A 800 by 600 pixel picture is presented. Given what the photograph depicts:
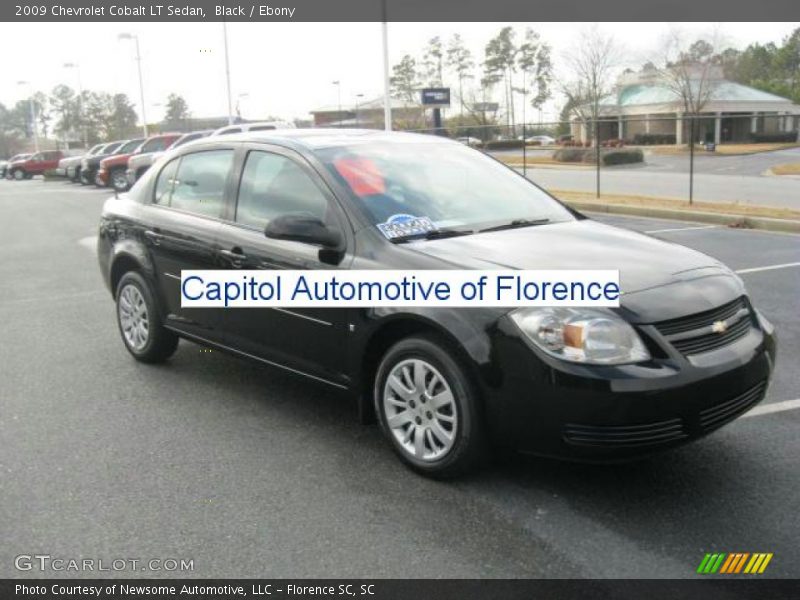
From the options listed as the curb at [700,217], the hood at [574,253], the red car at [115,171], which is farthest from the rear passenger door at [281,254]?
the red car at [115,171]

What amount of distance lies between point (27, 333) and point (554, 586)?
5.62 meters

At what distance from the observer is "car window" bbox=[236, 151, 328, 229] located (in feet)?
14.8

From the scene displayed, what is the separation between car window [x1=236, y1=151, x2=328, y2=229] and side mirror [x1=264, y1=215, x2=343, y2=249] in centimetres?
16

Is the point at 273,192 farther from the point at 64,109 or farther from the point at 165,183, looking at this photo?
the point at 64,109

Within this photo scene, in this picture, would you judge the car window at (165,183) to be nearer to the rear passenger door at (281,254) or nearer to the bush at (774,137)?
the rear passenger door at (281,254)

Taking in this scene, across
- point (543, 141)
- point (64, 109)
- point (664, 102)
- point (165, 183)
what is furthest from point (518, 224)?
point (64, 109)

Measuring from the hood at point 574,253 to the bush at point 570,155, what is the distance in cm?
2918

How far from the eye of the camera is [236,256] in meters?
4.75

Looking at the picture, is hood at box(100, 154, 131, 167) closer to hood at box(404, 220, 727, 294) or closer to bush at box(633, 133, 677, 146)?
bush at box(633, 133, 677, 146)

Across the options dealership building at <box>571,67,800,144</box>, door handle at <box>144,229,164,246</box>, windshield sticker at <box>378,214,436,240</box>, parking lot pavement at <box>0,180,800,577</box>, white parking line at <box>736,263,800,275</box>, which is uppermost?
dealership building at <box>571,67,800,144</box>

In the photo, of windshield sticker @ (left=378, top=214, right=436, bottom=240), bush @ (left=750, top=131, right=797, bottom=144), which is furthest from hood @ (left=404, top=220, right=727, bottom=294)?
bush @ (left=750, top=131, right=797, bottom=144)

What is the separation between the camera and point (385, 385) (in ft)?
13.3

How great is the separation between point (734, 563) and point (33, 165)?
55.4 meters

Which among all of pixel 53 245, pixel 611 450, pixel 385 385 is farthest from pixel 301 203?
pixel 53 245
